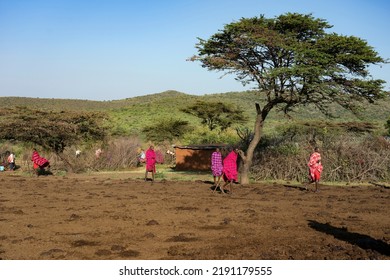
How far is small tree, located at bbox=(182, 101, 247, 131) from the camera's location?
48.8m

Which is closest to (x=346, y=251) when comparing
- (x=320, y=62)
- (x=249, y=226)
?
(x=249, y=226)

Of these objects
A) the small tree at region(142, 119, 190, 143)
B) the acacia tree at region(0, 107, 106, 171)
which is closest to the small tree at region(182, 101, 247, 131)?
the small tree at region(142, 119, 190, 143)

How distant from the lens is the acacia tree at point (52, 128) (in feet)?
93.1

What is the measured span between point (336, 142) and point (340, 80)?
3390 mm

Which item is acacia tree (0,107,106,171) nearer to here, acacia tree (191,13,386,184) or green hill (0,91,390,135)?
acacia tree (191,13,386,184)

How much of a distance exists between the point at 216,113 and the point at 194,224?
129 ft

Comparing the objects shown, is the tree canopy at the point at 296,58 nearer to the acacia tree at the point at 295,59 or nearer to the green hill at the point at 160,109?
the acacia tree at the point at 295,59

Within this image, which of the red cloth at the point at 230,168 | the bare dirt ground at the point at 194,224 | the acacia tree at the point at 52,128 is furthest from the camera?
the acacia tree at the point at 52,128

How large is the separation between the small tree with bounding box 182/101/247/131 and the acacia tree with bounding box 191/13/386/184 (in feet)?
93.6

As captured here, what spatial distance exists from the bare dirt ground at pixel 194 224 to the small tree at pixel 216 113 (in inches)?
1256

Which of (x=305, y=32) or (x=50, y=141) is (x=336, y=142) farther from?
(x=50, y=141)

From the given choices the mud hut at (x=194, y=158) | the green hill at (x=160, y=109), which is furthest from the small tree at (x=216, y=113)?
the mud hut at (x=194, y=158)

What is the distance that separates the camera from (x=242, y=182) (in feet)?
64.0

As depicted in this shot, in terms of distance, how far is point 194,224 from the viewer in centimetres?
1034
